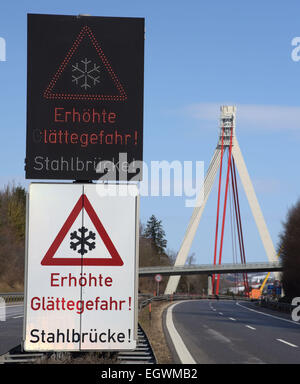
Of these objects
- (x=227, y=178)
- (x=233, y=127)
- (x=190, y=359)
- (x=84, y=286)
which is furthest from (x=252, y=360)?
(x=233, y=127)

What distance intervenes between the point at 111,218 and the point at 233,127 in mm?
77498

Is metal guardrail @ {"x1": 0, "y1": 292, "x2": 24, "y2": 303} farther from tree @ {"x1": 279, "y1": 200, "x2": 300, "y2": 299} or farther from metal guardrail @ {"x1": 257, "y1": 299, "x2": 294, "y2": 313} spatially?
tree @ {"x1": 279, "y1": 200, "x2": 300, "y2": 299}

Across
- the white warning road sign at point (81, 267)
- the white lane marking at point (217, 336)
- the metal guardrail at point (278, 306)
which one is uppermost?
the white warning road sign at point (81, 267)

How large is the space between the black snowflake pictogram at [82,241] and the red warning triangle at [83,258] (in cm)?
7

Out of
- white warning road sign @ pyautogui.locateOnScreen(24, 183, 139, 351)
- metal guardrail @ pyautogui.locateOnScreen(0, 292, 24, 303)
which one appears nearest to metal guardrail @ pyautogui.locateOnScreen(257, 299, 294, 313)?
metal guardrail @ pyautogui.locateOnScreen(0, 292, 24, 303)

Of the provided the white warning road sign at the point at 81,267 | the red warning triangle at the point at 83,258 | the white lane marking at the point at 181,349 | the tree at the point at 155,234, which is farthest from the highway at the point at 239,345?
the tree at the point at 155,234

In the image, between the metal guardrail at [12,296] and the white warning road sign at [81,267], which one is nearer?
the white warning road sign at [81,267]

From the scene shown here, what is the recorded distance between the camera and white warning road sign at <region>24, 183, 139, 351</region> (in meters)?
6.09

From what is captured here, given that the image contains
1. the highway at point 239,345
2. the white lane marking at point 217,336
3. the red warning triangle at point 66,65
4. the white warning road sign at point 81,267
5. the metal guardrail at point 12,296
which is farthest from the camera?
the metal guardrail at point 12,296

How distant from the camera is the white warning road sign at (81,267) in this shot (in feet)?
20.0

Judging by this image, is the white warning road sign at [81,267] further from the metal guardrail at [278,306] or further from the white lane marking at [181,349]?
the metal guardrail at [278,306]

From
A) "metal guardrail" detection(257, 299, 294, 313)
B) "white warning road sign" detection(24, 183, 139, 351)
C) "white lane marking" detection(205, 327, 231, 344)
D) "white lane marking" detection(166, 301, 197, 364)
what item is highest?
"white warning road sign" detection(24, 183, 139, 351)

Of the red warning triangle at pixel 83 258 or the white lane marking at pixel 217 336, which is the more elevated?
the red warning triangle at pixel 83 258

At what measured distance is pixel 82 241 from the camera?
6.20 metres
